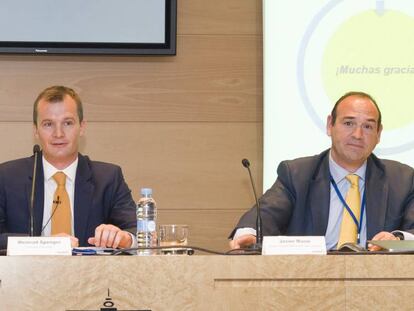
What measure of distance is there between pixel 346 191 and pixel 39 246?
167 cm

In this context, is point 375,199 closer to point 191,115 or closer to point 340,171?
point 340,171

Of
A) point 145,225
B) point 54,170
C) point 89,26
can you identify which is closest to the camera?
point 145,225

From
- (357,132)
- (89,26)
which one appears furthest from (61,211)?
(357,132)

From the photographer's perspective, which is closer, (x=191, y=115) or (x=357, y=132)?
(x=357, y=132)

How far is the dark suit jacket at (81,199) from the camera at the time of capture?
3488mm

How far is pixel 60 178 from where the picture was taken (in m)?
3.55

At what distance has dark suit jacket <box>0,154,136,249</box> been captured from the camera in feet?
11.4

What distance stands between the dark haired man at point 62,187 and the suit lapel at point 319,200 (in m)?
0.77

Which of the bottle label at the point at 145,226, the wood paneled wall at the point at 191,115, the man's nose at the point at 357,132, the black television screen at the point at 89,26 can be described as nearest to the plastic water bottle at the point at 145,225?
the bottle label at the point at 145,226

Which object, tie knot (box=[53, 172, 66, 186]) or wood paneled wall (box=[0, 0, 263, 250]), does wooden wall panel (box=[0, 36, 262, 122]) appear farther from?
tie knot (box=[53, 172, 66, 186])

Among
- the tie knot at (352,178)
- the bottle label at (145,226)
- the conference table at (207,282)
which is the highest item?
the tie knot at (352,178)

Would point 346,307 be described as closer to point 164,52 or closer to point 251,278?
point 251,278

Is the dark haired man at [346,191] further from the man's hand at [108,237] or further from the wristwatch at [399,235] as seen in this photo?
the man's hand at [108,237]

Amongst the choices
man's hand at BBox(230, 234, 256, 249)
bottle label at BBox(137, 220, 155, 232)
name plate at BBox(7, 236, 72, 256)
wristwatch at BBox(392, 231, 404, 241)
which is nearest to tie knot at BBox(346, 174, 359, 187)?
wristwatch at BBox(392, 231, 404, 241)
